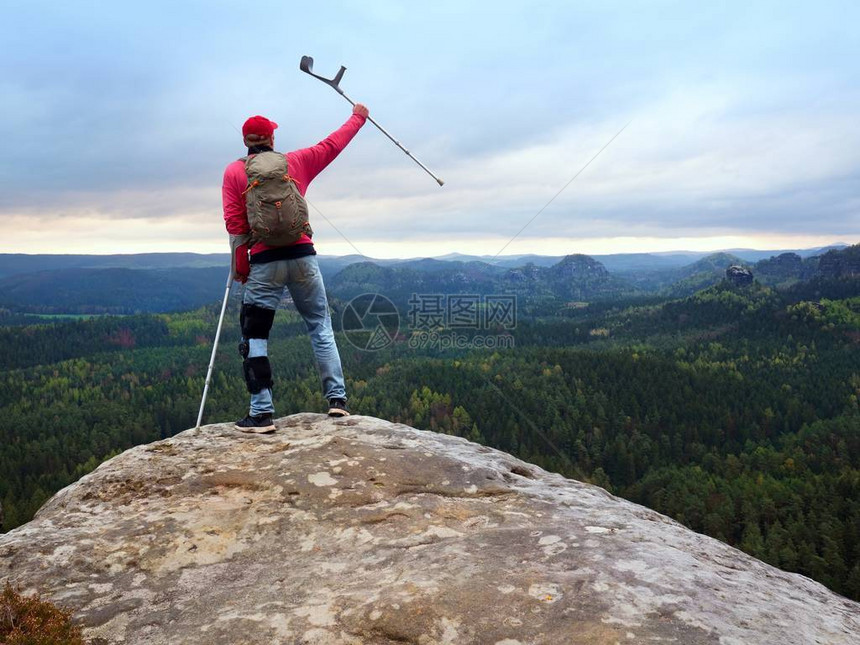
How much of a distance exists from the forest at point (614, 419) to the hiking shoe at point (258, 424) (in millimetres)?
63923

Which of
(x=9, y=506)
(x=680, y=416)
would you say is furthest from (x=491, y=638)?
(x=680, y=416)

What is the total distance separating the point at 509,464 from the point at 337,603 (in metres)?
5.22

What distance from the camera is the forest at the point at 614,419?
6844 cm

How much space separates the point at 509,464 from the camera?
990 cm

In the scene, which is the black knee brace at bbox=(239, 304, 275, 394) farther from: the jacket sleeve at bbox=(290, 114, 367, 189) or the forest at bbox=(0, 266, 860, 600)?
the forest at bbox=(0, 266, 860, 600)

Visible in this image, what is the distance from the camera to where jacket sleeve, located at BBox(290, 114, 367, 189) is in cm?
910

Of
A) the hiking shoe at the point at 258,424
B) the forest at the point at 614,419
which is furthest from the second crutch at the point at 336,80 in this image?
the forest at the point at 614,419

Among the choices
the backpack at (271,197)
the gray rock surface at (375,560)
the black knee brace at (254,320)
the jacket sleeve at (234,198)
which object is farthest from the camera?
the black knee brace at (254,320)

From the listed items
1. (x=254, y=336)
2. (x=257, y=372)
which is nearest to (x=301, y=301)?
(x=254, y=336)

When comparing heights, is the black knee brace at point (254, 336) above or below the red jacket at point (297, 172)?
below

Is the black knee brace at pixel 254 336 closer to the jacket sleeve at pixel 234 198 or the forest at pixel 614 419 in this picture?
the jacket sleeve at pixel 234 198

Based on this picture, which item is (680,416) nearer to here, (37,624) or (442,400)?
(442,400)

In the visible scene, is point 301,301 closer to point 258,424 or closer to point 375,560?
point 258,424

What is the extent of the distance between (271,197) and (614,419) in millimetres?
118521
